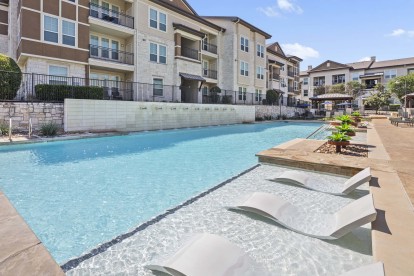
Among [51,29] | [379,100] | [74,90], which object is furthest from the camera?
[379,100]

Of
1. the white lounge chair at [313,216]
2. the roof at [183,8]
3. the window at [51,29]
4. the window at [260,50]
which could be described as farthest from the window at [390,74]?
the white lounge chair at [313,216]

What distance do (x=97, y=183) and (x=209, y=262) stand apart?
474 cm

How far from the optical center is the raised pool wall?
13477 millimetres

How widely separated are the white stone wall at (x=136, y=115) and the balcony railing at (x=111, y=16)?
26.3 feet

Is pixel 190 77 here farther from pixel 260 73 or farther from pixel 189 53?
pixel 260 73

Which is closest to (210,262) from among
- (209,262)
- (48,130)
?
(209,262)

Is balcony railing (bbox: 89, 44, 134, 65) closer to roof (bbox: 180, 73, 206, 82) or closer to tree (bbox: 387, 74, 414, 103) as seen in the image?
roof (bbox: 180, 73, 206, 82)

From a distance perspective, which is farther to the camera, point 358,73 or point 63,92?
point 358,73

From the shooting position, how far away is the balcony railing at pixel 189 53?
26703mm

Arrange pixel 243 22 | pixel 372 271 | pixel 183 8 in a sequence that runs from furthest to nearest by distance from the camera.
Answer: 1. pixel 243 22
2. pixel 183 8
3. pixel 372 271

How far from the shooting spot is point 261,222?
13.0ft

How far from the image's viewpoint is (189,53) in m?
26.9

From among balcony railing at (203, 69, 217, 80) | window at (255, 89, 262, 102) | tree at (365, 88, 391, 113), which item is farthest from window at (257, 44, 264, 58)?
tree at (365, 88, 391, 113)

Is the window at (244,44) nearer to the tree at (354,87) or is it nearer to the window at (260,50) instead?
the window at (260,50)
